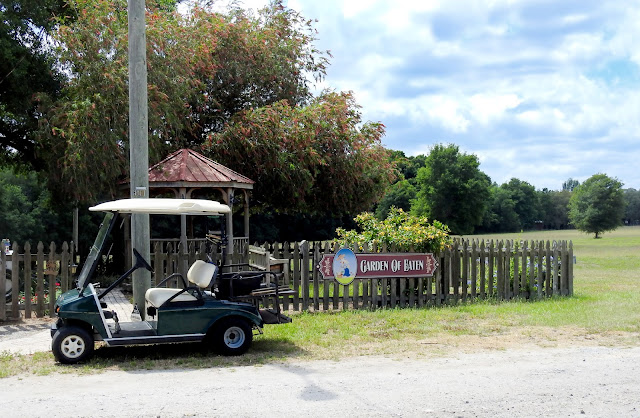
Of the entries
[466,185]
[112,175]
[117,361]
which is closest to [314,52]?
[112,175]

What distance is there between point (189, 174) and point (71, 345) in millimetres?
7876

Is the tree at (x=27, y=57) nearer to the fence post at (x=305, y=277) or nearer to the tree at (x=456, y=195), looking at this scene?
the fence post at (x=305, y=277)

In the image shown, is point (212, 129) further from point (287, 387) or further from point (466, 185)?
point (466, 185)

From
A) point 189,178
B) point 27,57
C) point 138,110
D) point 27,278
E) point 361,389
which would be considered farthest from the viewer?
point 27,57

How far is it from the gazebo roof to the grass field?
5.14 meters

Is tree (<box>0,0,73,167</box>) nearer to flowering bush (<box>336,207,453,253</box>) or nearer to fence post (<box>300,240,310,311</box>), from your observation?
fence post (<box>300,240,310,311</box>)

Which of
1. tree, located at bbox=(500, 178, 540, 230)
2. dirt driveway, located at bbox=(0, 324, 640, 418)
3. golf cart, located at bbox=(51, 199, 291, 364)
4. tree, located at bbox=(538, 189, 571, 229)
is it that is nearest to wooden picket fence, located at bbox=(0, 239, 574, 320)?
golf cart, located at bbox=(51, 199, 291, 364)

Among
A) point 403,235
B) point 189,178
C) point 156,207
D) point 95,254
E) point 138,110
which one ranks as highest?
point 138,110

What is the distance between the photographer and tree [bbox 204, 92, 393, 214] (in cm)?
1931

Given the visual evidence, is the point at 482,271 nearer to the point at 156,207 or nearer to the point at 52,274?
the point at 156,207

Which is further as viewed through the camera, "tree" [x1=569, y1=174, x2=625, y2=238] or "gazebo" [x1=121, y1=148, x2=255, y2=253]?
"tree" [x1=569, y1=174, x2=625, y2=238]

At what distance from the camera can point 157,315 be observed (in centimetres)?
789

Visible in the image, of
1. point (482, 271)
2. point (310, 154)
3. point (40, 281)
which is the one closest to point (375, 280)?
point (482, 271)

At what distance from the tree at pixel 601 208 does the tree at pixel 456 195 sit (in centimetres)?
1606
